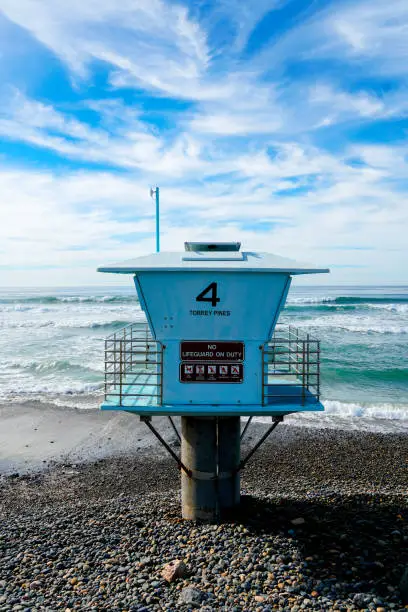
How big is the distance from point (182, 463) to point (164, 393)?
189 centimetres

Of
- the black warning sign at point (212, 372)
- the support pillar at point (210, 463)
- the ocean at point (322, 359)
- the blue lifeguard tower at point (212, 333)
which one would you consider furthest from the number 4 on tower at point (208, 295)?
the ocean at point (322, 359)

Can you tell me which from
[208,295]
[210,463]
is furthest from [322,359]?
[208,295]

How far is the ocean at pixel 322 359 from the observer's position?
68.8 ft

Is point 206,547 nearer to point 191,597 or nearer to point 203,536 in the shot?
point 203,536

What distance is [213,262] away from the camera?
9.09 meters

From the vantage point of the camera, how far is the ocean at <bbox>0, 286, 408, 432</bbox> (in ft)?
68.8

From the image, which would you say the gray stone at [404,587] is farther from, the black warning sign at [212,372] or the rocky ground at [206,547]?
the black warning sign at [212,372]

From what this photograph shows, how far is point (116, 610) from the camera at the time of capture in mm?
7273

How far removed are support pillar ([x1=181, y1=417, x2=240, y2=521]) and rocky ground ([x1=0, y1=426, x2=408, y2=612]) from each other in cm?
44

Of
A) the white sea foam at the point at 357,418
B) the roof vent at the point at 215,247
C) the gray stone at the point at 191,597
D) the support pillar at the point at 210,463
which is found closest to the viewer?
the gray stone at the point at 191,597

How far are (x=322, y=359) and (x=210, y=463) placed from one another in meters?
20.7

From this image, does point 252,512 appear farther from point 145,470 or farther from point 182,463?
Result: point 145,470

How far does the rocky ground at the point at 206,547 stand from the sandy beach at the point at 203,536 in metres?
0.03

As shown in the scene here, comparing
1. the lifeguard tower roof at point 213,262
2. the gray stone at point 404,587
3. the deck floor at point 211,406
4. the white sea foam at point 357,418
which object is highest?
the lifeguard tower roof at point 213,262
